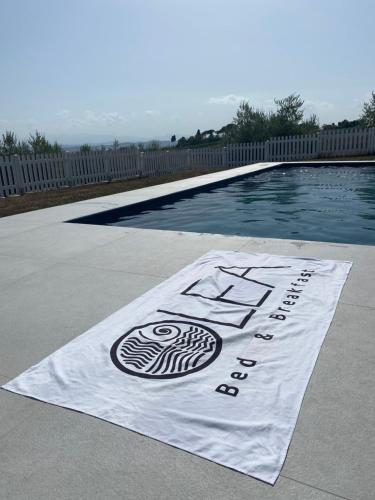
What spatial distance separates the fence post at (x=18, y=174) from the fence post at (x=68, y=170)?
171cm

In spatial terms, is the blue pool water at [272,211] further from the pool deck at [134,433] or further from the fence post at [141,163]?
the fence post at [141,163]

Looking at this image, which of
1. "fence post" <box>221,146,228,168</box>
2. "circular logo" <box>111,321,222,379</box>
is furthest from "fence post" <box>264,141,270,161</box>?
"circular logo" <box>111,321,222,379</box>

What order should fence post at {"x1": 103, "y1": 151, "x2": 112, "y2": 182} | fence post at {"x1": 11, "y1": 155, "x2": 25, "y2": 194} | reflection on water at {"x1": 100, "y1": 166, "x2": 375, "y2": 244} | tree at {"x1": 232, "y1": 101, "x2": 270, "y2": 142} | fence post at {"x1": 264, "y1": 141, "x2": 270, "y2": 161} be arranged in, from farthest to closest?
tree at {"x1": 232, "y1": 101, "x2": 270, "y2": 142}
fence post at {"x1": 264, "y1": 141, "x2": 270, "y2": 161}
fence post at {"x1": 103, "y1": 151, "x2": 112, "y2": 182}
fence post at {"x1": 11, "y1": 155, "x2": 25, "y2": 194}
reflection on water at {"x1": 100, "y1": 166, "x2": 375, "y2": 244}

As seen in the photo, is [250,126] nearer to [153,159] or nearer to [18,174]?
[153,159]

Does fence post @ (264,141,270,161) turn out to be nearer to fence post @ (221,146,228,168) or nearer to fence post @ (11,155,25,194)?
fence post @ (221,146,228,168)

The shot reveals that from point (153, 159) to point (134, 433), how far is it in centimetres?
1542

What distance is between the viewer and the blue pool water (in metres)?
6.41

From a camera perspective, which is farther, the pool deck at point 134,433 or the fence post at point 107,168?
the fence post at point 107,168

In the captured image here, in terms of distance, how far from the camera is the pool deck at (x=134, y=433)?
131 cm

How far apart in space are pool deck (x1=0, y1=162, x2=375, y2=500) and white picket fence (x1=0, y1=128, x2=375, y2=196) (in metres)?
9.49

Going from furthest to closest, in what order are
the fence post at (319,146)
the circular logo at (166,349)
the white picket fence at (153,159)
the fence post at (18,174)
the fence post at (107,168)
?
the fence post at (319,146) → the fence post at (107,168) → the white picket fence at (153,159) → the fence post at (18,174) → the circular logo at (166,349)

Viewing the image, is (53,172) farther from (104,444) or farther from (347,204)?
(104,444)

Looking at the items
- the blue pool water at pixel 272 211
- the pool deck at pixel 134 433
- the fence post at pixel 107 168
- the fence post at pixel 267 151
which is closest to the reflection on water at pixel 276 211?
the blue pool water at pixel 272 211

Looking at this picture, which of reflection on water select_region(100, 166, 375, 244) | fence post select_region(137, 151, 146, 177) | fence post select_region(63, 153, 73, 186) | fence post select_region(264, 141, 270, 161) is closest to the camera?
reflection on water select_region(100, 166, 375, 244)
